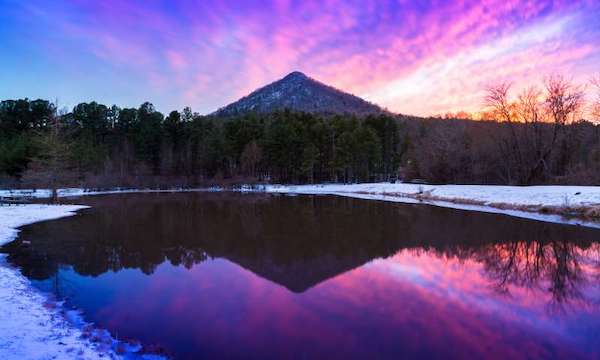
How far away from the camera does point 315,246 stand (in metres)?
15.7

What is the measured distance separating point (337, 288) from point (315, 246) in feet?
18.3

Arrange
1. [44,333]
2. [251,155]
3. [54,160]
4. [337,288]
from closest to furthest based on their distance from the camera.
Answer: [44,333] → [337,288] → [54,160] → [251,155]

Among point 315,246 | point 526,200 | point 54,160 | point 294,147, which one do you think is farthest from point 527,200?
point 294,147

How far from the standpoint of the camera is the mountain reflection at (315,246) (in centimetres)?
1146

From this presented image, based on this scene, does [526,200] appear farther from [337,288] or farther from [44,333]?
[44,333]

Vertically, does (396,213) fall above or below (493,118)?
below

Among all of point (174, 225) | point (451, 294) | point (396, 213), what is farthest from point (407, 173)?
point (451, 294)

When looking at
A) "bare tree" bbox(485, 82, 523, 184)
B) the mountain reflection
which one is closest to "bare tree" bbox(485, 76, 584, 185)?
"bare tree" bbox(485, 82, 523, 184)

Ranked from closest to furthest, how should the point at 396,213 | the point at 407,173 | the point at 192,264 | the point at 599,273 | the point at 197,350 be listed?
the point at 197,350, the point at 599,273, the point at 192,264, the point at 396,213, the point at 407,173

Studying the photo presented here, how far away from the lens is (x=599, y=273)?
1081 cm

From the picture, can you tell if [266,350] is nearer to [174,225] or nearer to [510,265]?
[510,265]

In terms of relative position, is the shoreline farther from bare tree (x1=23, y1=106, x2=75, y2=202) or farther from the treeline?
the treeline

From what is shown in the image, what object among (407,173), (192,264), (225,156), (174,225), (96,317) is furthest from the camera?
(225,156)

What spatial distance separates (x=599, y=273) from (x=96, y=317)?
1265 centimetres
